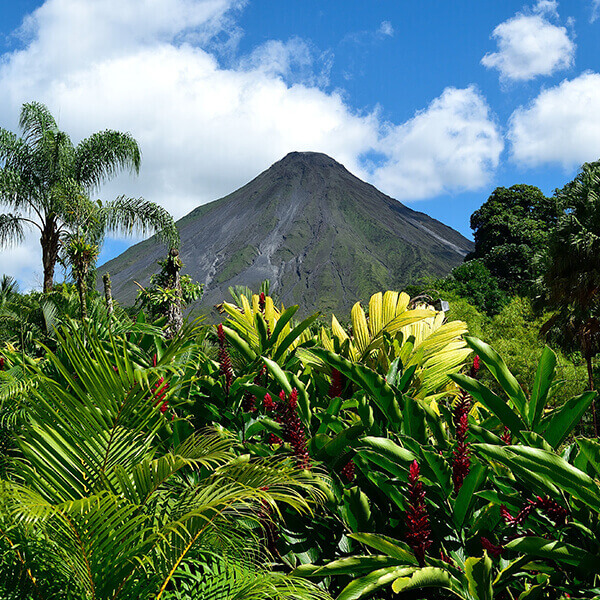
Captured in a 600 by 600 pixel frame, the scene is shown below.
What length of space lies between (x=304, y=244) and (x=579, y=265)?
113 metres

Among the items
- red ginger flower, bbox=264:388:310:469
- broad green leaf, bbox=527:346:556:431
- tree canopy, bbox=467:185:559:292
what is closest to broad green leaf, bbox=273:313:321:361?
red ginger flower, bbox=264:388:310:469

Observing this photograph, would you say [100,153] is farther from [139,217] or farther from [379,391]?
[379,391]

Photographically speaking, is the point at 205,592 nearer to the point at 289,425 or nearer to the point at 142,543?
the point at 142,543

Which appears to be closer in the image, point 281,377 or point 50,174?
point 281,377

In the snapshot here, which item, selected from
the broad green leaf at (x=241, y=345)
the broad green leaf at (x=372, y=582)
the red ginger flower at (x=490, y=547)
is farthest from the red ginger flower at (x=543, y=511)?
the broad green leaf at (x=241, y=345)

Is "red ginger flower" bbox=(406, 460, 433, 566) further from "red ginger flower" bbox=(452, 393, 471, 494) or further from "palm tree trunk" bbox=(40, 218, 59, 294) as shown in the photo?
"palm tree trunk" bbox=(40, 218, 59, 294)

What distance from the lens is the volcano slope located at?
112 m

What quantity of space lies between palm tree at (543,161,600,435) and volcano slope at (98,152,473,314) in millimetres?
87972

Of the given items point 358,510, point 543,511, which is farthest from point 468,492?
point 358,510

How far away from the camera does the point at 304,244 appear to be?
126 meters

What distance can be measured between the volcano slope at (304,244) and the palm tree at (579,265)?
88.0m

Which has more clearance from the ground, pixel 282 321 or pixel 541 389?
pixel 282 321

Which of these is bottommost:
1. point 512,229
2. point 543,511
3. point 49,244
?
point 543,511

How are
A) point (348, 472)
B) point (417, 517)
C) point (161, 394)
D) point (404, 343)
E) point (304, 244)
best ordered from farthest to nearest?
point (304, 244), point (404, 343), point (348, 472), point (161, 394), point (417, 517)
